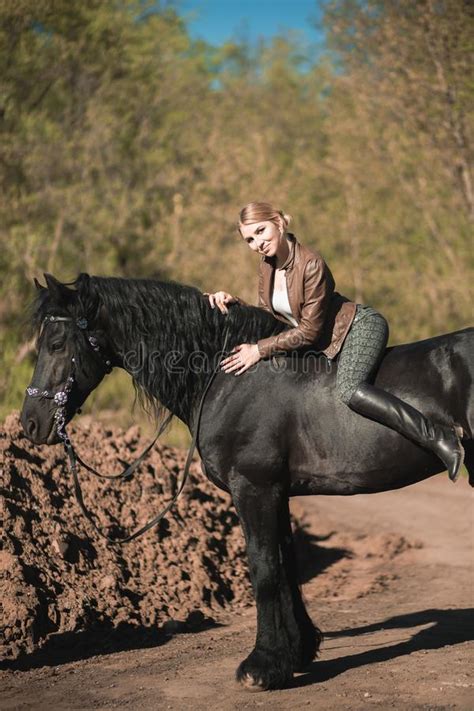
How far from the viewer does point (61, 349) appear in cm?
456

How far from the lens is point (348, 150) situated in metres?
18.0

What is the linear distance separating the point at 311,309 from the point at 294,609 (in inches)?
69.2

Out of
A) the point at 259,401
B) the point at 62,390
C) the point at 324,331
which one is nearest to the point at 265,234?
the point at 324,331

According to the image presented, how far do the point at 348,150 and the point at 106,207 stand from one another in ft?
17.8

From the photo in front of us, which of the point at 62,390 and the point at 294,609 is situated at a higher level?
the point at 62,390

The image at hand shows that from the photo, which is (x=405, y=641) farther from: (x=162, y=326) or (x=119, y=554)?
(x=162, y=326)

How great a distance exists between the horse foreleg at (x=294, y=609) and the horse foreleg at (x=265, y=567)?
0.55 feet

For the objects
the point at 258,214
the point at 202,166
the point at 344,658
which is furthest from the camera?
the point at 202,166

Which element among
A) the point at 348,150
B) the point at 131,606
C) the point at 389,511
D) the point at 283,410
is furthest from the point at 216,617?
the point at 348,150

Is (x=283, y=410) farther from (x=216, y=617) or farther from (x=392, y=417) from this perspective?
(x=216, y=617)

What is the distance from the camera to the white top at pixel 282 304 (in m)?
4.66

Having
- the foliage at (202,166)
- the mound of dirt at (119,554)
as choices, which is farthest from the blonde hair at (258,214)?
the foliage at (202,166)

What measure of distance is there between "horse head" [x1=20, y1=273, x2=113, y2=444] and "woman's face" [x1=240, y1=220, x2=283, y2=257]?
93cm

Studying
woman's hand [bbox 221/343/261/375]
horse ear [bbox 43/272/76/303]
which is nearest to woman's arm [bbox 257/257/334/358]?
woman's hand [bbox 221/343/261/375]
